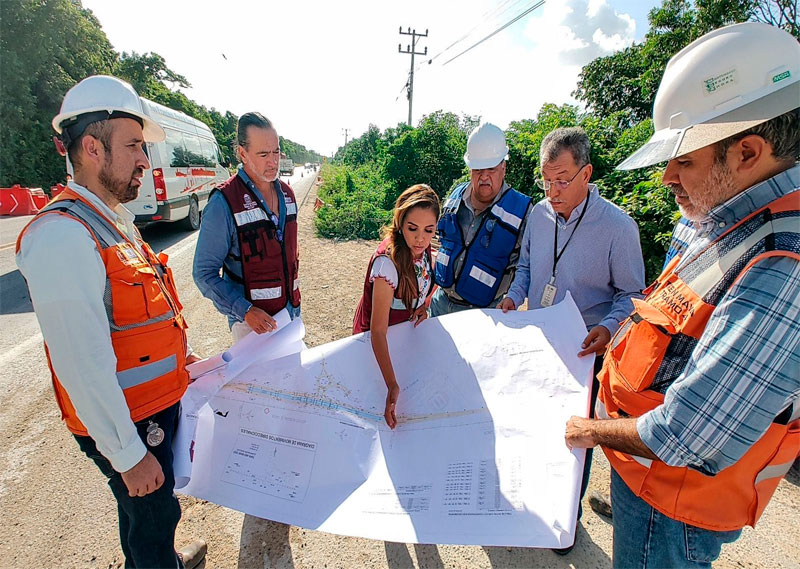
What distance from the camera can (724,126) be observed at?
96cm

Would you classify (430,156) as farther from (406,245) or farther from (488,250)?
(406,245)

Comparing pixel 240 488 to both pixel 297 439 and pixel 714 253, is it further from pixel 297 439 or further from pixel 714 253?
pixel 714 253

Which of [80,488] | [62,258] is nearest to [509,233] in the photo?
[62,258]

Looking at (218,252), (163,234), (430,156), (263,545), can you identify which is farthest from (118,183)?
(430,156)

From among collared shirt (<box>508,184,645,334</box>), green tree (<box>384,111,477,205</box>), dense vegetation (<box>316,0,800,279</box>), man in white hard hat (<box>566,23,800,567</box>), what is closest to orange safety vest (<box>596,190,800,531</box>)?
man in white hard hat (<box>566,23,800,567</box>)

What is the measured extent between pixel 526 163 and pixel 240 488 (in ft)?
23.9

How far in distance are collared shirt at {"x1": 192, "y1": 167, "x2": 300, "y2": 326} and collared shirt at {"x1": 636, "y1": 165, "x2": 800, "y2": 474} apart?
2.02 m

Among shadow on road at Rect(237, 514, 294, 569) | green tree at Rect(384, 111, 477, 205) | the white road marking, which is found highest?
green tree at Rect(384, 111, 477, 205)

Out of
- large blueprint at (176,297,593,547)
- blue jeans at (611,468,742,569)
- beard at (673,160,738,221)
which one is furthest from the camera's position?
large blueprint at (176,297,593,547)

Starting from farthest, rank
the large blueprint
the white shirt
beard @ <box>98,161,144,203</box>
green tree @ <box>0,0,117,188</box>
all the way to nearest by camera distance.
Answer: green tree @ <box>0,0,117,188</box> → the white shirt → beard @ <box>98,161,144,203</box> → the large blueprint

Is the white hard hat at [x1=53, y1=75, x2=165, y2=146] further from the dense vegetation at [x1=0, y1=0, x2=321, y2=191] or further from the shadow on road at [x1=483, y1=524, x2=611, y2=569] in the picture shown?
the dense vegetation at [x1=0, y1=0, x2=321, y2=191]

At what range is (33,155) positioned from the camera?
1711 cm

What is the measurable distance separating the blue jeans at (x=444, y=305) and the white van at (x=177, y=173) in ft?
20.4

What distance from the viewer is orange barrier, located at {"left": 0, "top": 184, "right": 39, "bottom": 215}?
12273mm
